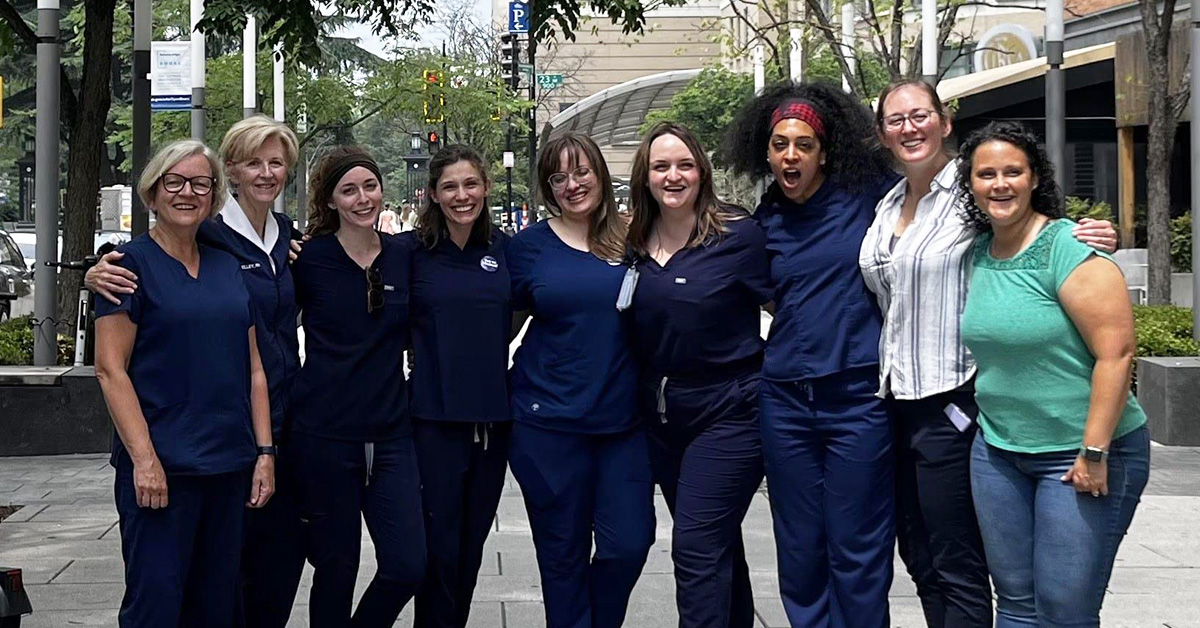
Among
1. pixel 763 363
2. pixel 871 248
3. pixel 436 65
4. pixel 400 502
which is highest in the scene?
pixel 436 65

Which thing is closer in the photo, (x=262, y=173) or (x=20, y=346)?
(x=262, y=173)

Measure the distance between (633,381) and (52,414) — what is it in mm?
7086

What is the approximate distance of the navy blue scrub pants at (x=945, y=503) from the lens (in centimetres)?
494

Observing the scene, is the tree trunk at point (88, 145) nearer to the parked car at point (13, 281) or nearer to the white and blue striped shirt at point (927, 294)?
the white and blue striped shirt at point (927, 294)

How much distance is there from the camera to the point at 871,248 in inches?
201

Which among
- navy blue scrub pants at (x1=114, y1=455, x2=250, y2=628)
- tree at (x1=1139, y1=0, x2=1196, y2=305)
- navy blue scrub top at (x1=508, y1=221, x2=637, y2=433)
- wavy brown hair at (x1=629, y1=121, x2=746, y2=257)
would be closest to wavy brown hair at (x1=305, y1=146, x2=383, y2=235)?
navy blue scrub top at (x1=508, y1=221, x2=637, y2=433)

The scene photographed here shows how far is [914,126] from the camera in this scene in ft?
16.6

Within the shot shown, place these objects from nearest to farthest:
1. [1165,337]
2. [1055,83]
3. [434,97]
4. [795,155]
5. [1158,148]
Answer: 1. [795,155]
2. [1165,337]
3. [1055,83]
4. [1158,148]
5. [434,97]

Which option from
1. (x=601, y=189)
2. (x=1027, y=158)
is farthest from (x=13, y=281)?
(x=1027, y=158)

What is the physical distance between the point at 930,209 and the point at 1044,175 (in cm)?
47

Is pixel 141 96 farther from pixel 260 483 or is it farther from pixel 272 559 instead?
pixel 260 483

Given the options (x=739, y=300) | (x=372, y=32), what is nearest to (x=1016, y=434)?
(x=739, y=300)

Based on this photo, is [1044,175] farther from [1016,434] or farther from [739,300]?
[739,300]

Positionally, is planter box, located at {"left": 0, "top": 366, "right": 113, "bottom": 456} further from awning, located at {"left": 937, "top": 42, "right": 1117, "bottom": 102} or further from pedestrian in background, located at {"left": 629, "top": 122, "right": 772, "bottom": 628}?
awning, located at {"left": 937, "top": 42, "right": 1117, "bottom": 102}
